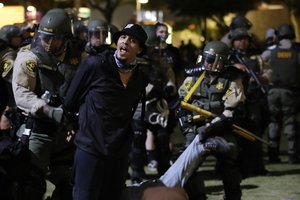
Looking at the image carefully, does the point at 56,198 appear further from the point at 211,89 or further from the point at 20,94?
the point at 211,89

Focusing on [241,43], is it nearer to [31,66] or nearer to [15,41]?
[15,41]

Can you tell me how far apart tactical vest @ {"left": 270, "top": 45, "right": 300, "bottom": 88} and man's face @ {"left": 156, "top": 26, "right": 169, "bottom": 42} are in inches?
79.4

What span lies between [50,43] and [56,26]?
0.56ft

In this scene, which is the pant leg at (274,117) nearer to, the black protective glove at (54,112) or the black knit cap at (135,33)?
the black protective glove at (54,112)

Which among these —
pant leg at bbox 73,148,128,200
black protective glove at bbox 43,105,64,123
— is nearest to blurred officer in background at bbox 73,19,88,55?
black protective glove at bbox 43,105,64,123

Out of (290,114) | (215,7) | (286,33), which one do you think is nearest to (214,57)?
(286,33)

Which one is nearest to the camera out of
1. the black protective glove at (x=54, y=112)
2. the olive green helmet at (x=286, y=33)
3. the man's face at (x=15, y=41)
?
the black protective glove at (x=54, y=112)

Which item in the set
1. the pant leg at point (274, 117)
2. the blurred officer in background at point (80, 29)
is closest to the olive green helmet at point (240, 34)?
the pant leg at point (274, 117)

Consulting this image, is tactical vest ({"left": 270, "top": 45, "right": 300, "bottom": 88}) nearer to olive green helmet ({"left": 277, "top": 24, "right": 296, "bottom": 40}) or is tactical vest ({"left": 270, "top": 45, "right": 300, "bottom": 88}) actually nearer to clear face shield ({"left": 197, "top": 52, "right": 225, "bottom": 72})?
olive green helmet ({"left": 277, "top": 24, "right": 296, "bottom": 40})

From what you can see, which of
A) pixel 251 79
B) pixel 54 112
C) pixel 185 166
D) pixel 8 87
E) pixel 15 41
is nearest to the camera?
pixel 54 112

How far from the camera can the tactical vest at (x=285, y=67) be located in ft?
38.6

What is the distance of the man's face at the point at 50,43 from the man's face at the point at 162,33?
3.85m

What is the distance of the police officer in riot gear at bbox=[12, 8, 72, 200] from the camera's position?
6.29m

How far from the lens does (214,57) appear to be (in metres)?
7.91
